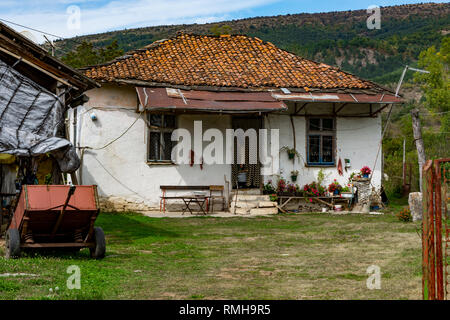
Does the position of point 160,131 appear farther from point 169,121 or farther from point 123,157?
point 123,157

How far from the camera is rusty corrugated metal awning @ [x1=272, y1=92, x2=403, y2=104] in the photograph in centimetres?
2011

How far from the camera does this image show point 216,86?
798 inches

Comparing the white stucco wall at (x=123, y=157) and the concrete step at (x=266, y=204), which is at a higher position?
the white stucco wall at (x=123, y=157)

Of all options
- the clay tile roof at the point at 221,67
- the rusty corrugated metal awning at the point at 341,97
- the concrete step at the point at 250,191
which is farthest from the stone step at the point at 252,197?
the clay tile roof at the point at 221,67

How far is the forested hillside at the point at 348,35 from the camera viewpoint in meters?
56.9

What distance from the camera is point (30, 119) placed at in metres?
12.8

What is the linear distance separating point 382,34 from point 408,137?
26.7 meters

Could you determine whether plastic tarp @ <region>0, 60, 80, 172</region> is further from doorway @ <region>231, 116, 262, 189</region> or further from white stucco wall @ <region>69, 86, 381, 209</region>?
doorway @ <region>231, 116, 262, 189</region>

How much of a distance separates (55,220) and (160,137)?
10497mm

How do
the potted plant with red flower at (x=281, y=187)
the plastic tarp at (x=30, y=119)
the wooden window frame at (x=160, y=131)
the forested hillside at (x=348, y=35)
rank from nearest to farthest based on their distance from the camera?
1. the plastic tarp at (x=30, y=119)
2. the wooden window frame at (x=160, y=131)
3. the potted plant with red flower at (x=281, y=187)
4. the forested hillside at (x=348, y=35)

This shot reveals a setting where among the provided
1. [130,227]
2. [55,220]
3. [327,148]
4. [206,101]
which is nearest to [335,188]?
[327,148]

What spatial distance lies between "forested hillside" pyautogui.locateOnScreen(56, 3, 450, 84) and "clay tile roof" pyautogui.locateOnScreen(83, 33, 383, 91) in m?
29.8

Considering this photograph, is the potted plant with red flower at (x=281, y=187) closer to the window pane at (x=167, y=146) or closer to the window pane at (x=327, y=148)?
the window pane at (x=327, y=148)
